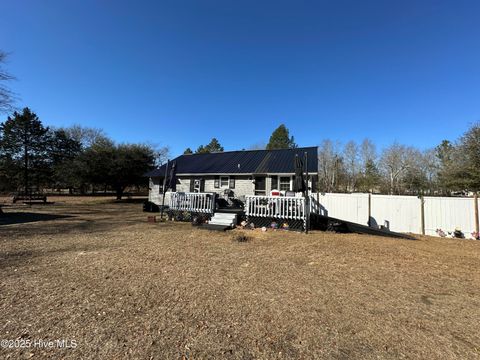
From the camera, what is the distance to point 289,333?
112 inches

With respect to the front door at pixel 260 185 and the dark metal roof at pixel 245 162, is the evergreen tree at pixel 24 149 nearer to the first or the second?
the dark metal roof at pixel 245 162

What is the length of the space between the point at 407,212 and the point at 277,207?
6.22 meters

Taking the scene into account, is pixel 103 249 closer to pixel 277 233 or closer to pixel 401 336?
pixel 277 233

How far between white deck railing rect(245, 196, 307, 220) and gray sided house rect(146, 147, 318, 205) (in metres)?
5.34

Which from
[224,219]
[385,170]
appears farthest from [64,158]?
[385,170]

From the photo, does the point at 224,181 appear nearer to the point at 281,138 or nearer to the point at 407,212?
the point at 407,212

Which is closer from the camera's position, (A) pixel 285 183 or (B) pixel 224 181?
(A) pixel 285 183

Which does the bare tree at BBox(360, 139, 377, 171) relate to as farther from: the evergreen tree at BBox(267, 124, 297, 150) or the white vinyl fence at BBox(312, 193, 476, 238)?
the white vinyl fence at BBox(312, 193, 476, 238)

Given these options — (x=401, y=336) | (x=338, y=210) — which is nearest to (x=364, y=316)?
(x=401, y=336)

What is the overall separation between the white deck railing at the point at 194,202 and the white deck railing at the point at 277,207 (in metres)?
2.06

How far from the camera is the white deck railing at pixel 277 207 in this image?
9.58 metres

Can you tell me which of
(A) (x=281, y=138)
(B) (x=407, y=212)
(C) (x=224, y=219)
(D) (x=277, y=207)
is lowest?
(C) (x=224, y=219)

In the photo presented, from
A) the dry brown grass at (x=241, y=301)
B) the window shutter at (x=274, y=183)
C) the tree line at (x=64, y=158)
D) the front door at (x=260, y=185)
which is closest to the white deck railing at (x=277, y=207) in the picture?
the dry brown grass at (x=241, y=301)

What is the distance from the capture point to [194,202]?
12.0 m
